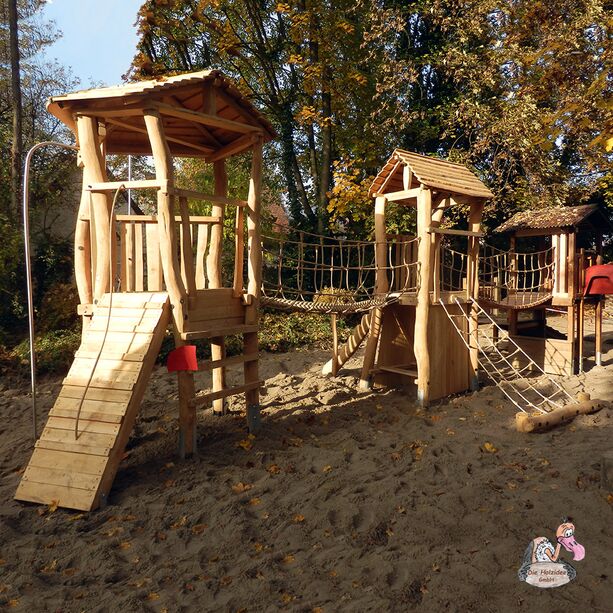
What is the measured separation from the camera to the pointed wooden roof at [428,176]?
22.7 feet

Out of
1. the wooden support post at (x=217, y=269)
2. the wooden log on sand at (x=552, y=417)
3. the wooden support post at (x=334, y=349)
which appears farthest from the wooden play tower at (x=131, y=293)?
the wooden log on sand at (x=552, y=417)

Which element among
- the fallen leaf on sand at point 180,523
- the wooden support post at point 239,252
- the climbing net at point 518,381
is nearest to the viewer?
the fallen leaf on sand at point 180,523

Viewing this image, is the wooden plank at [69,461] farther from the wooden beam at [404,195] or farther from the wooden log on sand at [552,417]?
the wooden beam at [404,195]

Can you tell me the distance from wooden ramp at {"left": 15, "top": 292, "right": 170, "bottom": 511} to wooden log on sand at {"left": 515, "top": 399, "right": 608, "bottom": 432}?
394 cm

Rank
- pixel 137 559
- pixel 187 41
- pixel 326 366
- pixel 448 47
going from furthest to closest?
pixel 187 41
pixel 448 47
pixel 326 366
pixel 137 559

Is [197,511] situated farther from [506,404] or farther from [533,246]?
[533,246]

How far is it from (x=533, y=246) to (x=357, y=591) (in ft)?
54.2

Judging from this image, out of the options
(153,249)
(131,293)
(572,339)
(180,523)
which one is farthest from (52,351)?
(572,339)

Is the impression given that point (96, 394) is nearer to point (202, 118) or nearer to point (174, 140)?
point (202, 118)

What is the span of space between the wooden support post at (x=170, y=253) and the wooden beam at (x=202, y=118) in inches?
4.8

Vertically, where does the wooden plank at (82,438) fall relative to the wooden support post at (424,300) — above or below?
below

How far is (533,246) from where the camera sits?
1727 cm

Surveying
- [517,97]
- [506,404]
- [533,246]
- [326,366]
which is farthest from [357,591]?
[533,246]

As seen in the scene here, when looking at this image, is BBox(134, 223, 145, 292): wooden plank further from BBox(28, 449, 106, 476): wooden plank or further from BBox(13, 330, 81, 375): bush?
BBox(13, 330, 81, 375): bush
